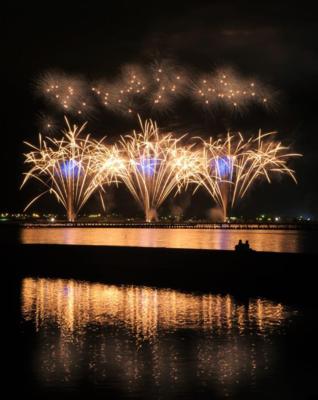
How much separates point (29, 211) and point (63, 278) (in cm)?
13192

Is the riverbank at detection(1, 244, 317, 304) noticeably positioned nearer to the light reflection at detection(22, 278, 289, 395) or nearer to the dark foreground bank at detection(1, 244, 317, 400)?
the dark foreground bank at detection(1, 244, 317, 400)

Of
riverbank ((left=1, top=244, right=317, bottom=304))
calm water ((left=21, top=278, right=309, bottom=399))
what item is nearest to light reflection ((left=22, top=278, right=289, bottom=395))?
calm water ((left=21, top=278, right=309, bottom=399))

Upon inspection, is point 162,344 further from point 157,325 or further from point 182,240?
point 182,240

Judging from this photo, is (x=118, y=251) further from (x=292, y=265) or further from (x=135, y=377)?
(x=135, y=377)

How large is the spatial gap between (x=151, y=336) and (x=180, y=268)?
10.2m

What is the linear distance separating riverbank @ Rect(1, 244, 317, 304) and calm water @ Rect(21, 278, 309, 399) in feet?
5.26

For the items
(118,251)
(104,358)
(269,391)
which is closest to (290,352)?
(269,391)

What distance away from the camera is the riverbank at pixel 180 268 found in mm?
22688

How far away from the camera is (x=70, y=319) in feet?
60.5

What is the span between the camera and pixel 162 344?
15281 millimetres

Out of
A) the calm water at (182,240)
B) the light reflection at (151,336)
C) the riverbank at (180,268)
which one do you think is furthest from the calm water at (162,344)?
the calm water at (182,240)

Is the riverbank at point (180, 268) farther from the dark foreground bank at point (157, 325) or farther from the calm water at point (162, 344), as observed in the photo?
the calm water at point (162, 344)

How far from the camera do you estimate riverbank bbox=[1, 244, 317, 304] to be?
22688 millimetres

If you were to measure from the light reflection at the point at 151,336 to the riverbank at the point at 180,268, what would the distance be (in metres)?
1.54
